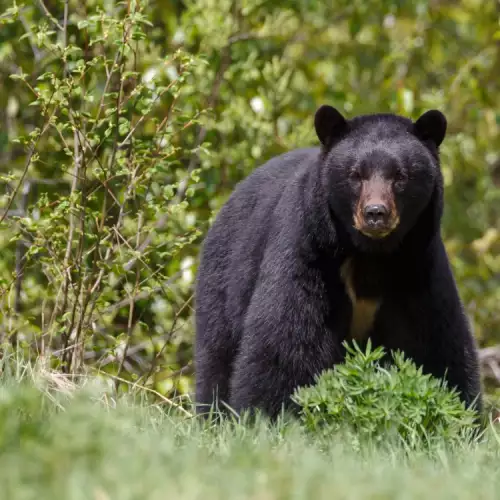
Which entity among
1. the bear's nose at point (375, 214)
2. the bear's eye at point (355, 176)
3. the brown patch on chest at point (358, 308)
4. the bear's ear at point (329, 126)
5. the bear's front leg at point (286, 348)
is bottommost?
the bear's front leg at point (286, 348)

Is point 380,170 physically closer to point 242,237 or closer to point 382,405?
point 242,237

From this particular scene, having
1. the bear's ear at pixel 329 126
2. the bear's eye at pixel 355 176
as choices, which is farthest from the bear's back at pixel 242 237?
the bear's eye at pixel 355 176

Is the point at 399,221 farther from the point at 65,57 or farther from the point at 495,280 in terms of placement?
the point at 495,280

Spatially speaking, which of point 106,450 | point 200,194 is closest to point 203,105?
point 200,194

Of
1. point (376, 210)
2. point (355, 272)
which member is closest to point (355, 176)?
point (376, 210)

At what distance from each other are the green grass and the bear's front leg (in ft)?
4.14

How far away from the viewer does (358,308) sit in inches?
225

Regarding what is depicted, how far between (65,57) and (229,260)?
1.39 meters

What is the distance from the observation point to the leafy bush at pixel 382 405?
4641mm

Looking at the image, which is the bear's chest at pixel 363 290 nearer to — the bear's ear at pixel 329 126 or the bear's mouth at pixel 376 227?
the bear's mouth at pixel 376 227

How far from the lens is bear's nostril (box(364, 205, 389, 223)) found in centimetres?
525

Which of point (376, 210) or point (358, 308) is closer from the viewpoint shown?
point (376, 210)

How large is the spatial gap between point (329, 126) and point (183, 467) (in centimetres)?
278

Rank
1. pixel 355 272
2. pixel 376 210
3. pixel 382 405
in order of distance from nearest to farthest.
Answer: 1. pixel 382 405
2. pixel 376 210
3. pixel 355 272
